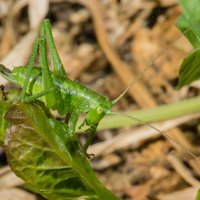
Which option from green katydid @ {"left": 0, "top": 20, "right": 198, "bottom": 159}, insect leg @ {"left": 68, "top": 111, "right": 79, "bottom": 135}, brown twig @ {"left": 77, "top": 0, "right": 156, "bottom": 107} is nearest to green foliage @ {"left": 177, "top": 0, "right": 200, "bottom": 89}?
green katydid @ {"left": 0, "top": 20, "right": 198, "bottom": 159}

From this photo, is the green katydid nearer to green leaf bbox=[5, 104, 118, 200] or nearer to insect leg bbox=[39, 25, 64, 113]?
insect leg bbox=[39, 25, 64, 113]

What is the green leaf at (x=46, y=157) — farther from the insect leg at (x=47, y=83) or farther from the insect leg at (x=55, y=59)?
the insect leg at (x=55, y=59)

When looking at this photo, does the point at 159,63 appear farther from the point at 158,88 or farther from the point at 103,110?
the point at 103,110

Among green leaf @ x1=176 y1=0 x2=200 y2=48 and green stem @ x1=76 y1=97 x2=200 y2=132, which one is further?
green stem @ x1=76 y1=97 x2=200 y2=132

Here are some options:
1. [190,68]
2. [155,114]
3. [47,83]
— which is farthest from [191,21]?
[155,114]

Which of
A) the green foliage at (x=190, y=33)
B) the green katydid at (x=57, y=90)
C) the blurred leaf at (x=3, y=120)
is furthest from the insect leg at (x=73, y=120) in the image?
the green foliage at (x=190, y=33)

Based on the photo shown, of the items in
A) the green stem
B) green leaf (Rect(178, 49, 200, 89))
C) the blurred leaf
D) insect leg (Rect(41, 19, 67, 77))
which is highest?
insect leg (Rect(41, 19, 67, 77))

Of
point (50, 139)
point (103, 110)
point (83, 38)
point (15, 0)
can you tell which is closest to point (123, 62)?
point (83, 38)

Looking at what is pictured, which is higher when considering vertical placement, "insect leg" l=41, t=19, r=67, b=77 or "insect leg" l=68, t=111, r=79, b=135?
"insect leg" l=41, t=19, r=67, b=77
